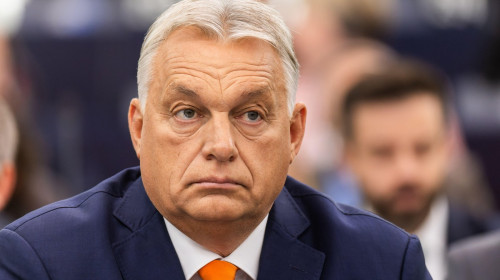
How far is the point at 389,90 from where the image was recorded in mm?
5512

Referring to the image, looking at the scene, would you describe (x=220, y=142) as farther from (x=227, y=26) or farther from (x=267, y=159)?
(x=227, y=26)

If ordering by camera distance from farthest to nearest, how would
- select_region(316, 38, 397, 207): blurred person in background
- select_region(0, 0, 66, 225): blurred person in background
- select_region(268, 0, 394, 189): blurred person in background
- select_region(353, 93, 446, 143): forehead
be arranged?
select_region(268, 0, 394, 189): blurred person in background, select_region(316, 38, 397, 207): blurred person in background, select_region(353, 93, 446, 143): forehead, select_region(0, 0, 66, 225): blurred person in background

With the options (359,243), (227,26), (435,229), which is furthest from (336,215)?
(435,229)

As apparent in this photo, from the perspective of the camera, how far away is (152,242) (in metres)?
3.14

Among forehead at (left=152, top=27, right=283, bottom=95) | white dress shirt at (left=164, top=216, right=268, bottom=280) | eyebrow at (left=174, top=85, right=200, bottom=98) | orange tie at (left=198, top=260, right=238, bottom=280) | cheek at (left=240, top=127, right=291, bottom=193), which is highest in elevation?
forehead at (left=152, top=27, right=283, bottom=95)

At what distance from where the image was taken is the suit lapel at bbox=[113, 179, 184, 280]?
3078 millimetres

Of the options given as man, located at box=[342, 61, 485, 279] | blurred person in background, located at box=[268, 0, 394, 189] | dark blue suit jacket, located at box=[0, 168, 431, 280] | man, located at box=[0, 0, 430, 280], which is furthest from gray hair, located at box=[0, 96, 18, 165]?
blurred person in background, located at box=[268, 0, 394, 189]

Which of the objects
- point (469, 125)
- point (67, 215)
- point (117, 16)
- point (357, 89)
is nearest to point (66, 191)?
point (117, 16)

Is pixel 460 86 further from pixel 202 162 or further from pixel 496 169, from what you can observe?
pixel 202 162

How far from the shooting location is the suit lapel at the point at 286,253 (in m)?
3.20

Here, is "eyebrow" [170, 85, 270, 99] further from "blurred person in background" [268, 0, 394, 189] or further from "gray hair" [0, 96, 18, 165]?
"blurred person in background" [268, 0, 394, 189]

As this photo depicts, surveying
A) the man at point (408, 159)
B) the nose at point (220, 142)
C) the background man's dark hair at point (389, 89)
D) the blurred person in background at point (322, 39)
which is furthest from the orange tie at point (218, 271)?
the blurred person in background at point (322, 39)

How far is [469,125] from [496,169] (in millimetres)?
386

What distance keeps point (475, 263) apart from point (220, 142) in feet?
5.82
